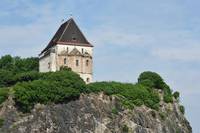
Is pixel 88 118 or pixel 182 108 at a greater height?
pixel 182 108

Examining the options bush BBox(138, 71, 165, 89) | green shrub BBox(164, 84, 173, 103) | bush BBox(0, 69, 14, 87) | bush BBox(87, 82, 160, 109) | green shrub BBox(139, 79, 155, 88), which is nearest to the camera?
bush BBox(87, 82, 160, 109)

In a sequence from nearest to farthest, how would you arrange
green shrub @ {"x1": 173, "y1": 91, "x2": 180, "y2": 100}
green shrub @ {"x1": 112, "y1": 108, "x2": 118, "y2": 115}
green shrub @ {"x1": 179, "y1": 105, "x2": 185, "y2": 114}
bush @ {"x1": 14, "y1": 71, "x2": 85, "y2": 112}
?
bush @ {"x1": 14, "y1": 71, "x2": 85, "y2": 112} < green shrub @ {"x1": 112, "y1": 108, "x2": 118, "y2": 115} < green shrub @ {"x1": 179, "y1": 105, "x2": 185, "y2": 114} < green shrub @ {"x1": 173, "y1": 91, "x2": 180, "y2": 100}

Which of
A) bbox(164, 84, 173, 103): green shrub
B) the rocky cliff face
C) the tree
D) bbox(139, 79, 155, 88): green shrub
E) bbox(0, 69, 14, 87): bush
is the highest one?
the tree

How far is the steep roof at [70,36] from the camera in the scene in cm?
8162

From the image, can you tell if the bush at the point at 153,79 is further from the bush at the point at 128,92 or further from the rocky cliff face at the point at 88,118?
the rocky cliff face at the point at 88,118

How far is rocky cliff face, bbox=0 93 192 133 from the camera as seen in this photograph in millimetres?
65688

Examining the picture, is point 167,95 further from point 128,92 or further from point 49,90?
point 49,90

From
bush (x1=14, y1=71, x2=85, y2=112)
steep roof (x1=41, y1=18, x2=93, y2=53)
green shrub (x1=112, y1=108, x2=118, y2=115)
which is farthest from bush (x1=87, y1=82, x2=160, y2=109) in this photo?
steep roof (x1=41, y1=18, x2=93, y2=53)

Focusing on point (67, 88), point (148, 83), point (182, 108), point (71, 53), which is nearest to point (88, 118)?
point (67, 88)

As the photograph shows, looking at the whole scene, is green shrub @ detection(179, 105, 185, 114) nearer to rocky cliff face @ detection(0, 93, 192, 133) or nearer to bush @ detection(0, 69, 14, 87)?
rocky cliff face @ detection(0, 93, 192, 133)

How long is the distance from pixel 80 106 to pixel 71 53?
1287 centimetres

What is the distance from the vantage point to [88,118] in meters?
68.8

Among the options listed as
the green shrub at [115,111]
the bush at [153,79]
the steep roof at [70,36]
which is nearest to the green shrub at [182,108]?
the bush at [153,79]

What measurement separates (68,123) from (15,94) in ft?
20.3
